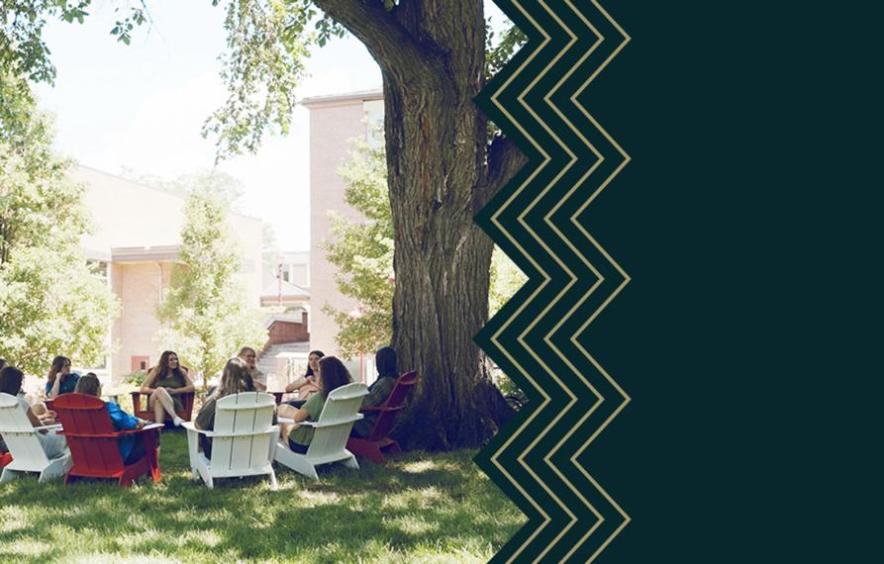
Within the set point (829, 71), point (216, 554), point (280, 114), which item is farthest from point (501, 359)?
point (280, 114)

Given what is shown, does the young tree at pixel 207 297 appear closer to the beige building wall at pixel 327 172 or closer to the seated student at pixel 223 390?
the beige building wall at pixel 327 172

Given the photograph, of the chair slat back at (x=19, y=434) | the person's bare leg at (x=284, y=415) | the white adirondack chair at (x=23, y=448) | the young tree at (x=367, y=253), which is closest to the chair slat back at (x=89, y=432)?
the white adirondack chair at (x=23, y=448)

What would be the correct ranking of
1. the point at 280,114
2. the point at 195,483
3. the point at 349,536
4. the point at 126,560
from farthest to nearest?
the point at 280,114
the point at 195,483
the point at 349,536
the point at 126,560

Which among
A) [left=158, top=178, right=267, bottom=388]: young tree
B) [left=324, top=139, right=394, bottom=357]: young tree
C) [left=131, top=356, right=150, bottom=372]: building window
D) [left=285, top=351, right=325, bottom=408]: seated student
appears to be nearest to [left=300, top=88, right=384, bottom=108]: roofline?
[left=324, top=139, right=394, bottom=357]: young tree

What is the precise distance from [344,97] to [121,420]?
27.9 m

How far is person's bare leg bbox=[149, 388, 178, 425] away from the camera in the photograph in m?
11.8

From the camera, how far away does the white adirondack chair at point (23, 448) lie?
855 cm

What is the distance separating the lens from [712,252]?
204cm

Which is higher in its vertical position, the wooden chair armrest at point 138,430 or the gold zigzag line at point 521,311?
the gold zigzag line at point 521,311

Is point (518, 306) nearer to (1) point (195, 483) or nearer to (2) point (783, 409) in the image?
(2) point (783, 409)

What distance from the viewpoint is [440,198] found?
970 centimetres

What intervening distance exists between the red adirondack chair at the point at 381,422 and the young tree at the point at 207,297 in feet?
51.8

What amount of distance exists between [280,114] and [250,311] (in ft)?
35.8

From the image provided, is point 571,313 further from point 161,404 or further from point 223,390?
point 161,404
